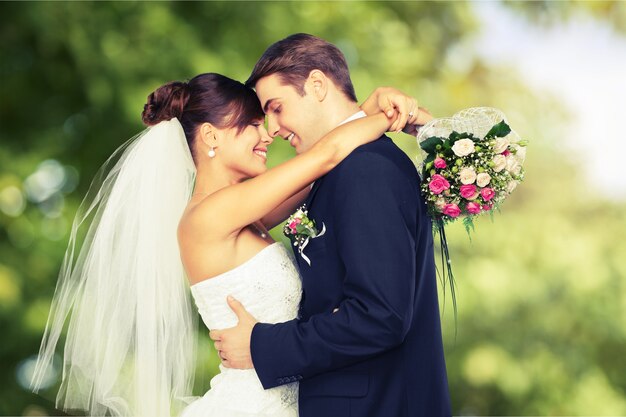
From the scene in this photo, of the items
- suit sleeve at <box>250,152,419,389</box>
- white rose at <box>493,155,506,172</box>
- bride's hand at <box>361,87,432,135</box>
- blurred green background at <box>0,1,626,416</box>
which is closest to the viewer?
suit sleeve at <box>250,152,419,389</box>

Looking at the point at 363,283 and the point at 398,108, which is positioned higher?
the point at 398,108

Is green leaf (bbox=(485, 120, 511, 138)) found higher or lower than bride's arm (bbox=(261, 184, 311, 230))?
higher

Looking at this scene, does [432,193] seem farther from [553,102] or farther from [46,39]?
[553,102]

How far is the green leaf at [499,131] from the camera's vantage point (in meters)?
2.89

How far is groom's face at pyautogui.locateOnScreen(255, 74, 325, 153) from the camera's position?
119 inches

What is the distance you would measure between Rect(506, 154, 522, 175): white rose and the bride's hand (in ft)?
1.23

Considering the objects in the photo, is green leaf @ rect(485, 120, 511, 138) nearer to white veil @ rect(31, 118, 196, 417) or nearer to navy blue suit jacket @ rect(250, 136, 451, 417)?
navy blue suit jacket @ rect(250, 136, 451, 417)

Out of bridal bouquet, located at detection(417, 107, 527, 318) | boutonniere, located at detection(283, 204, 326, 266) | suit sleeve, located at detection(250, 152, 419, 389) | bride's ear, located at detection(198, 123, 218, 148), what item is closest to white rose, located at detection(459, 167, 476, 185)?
bridal bouquet, located at detection(417, 107, 527, 318)

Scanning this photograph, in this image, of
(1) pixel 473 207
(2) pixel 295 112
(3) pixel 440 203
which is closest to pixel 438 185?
(3) pixel 440 203

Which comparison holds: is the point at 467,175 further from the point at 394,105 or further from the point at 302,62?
the point at 302,62

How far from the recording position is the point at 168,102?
135 inches

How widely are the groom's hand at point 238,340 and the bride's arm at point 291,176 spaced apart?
0.96 ft

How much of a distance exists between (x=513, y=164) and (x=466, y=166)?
181mm

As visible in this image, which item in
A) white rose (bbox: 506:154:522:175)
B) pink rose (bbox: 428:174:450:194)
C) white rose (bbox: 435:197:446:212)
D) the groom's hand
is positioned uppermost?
white rose (bbox: 506:154:522:175)
